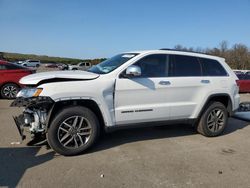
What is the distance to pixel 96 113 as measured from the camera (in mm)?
5098

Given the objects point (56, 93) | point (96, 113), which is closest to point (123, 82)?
point (96, 113)

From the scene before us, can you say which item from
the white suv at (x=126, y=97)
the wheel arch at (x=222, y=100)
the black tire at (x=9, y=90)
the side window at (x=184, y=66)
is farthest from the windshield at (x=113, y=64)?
the black tire at (x=9, y=90)

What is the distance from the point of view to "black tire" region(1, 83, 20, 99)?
1121 centimetres

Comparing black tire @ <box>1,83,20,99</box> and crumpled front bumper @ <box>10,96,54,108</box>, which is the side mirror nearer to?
crumpled front bumper @ <box>10,96,54,108</box>

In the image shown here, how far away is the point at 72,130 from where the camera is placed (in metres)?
4.83

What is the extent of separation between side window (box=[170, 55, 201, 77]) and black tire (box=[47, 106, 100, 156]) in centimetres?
194

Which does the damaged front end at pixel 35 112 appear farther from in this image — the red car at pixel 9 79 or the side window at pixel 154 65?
the red car at pixel 9 79

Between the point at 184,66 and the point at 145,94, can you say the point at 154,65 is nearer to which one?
the point at 145,94

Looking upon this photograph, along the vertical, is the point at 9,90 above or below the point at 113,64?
below

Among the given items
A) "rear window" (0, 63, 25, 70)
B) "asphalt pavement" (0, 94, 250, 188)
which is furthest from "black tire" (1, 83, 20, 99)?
"asphalt pavement" (0, 94, 250, 188)

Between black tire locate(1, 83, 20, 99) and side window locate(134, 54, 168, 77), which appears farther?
black tire locate(1, 83, 20, 99)

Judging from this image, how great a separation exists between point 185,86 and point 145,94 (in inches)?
39.2

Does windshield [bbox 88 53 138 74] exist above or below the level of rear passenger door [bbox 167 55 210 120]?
above

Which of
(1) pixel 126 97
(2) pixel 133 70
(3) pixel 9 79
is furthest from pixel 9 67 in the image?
(2) pixel 133 70
